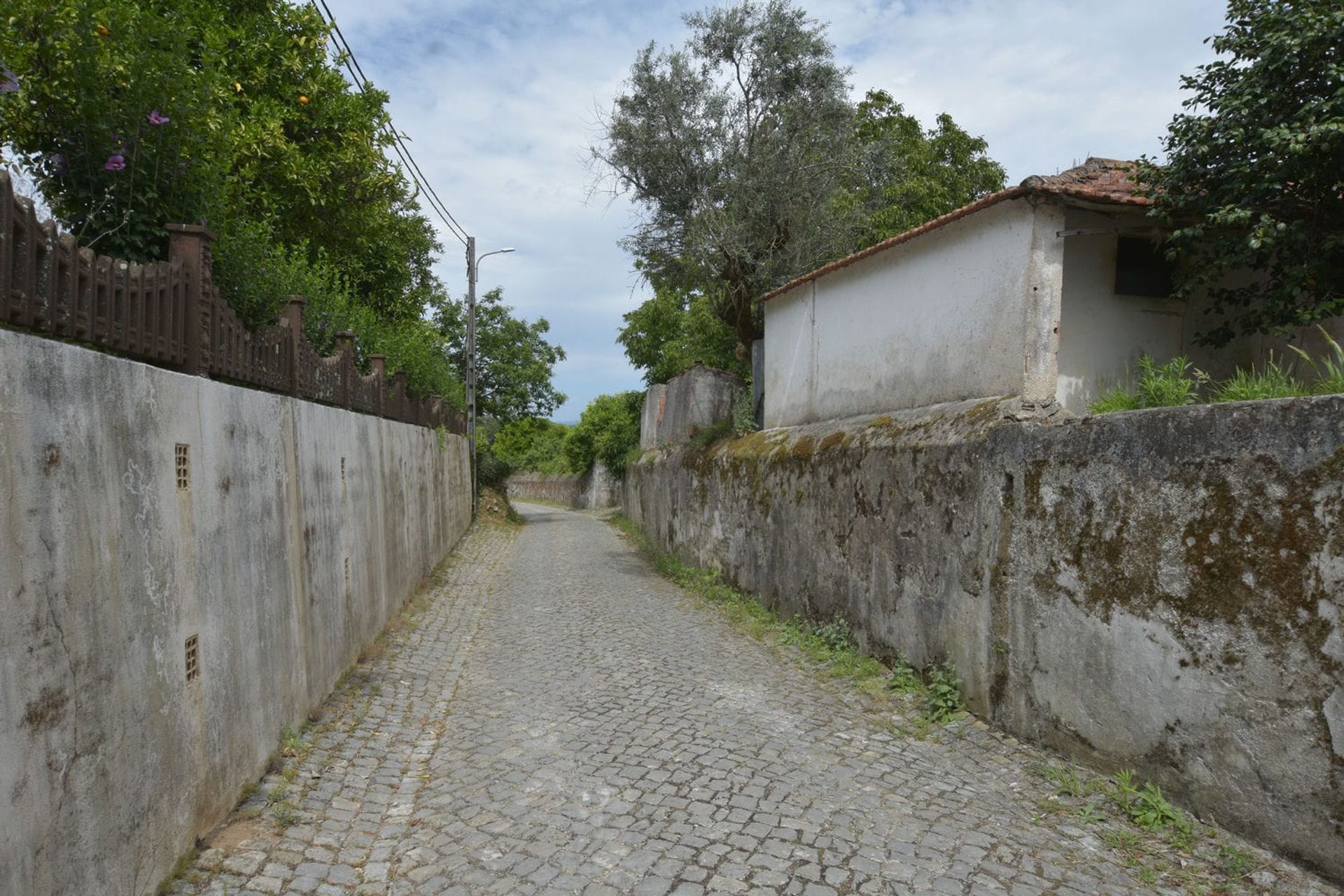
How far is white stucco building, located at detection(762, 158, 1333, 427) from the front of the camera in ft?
20.2

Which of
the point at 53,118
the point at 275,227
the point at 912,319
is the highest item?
the point at 275,227

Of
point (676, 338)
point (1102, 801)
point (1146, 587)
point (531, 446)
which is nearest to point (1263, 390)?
point (1146, 587)

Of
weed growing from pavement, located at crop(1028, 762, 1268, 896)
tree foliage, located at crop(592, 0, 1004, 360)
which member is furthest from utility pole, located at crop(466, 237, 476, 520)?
weed growing from pavement, located at crop(1028, 762, 1268, 896)

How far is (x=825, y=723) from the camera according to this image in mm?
5754

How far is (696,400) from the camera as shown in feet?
50.3

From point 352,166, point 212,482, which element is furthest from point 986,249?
point 352,166

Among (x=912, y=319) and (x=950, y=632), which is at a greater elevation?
(x=912, y=319)

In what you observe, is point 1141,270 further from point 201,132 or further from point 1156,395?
point 201,132

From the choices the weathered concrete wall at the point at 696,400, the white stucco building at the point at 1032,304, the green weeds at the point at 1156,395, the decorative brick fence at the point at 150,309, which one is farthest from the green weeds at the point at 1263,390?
the weathered concrete wall at the point at 696,400

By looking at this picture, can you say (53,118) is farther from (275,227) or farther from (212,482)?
(275,227)

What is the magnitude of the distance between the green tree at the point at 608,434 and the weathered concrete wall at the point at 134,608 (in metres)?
20.2

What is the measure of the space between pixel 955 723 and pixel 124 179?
20.7 feet

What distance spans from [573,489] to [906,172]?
89.9ft

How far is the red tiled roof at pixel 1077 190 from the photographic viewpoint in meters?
5.95
